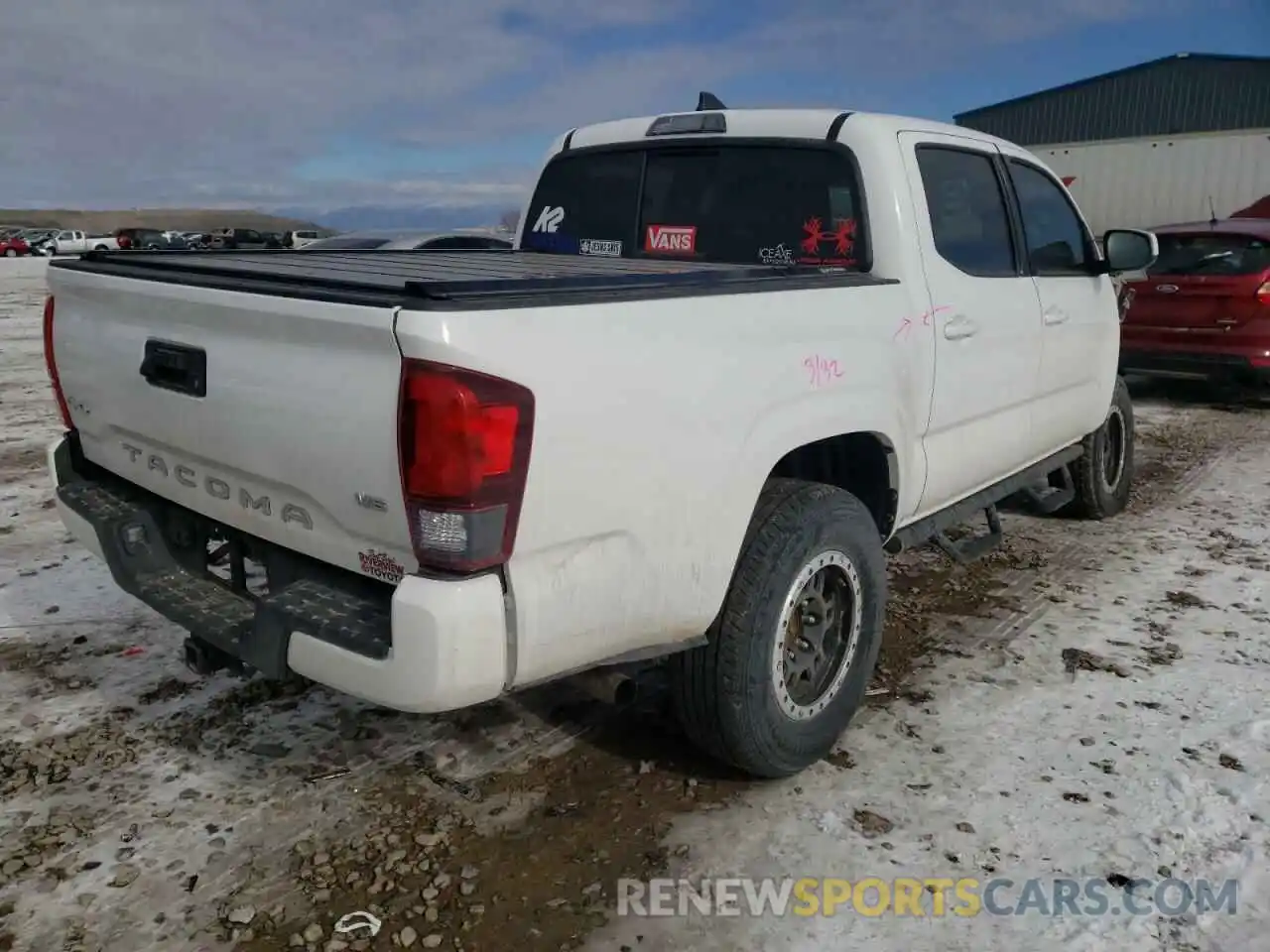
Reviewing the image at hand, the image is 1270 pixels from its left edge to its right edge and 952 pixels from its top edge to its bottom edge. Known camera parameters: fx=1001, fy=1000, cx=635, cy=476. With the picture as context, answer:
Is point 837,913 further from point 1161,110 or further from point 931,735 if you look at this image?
point 1161,110

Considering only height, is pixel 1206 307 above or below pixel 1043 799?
above

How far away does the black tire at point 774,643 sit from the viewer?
2.78 metres

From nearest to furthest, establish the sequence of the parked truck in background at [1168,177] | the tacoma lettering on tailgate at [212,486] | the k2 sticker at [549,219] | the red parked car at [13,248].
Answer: the tacoma lettering on tailgate at [212,486]
the k2 sticker at [549,219]
the parked truck in background at [1168,177]
the red parked car at [13,248]

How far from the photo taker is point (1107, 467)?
5.84 meters

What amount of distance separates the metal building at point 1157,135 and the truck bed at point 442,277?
20116 mm

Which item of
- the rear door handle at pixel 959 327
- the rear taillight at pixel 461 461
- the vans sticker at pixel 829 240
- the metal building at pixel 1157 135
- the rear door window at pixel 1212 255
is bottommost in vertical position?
the rear taillight at pixel 461 461

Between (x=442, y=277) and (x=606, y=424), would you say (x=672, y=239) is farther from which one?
(x=606, y=424)

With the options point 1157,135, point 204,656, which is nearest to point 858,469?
point 204,656

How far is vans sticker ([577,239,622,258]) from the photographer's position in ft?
13.8

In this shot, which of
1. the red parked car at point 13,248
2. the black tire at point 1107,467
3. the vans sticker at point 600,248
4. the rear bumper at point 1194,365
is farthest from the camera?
the red parked car at point 13,248

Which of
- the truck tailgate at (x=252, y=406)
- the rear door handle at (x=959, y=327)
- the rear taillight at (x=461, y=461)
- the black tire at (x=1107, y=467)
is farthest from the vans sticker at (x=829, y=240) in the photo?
the black tire at (x=1107, y=467)

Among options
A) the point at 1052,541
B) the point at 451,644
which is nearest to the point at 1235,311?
the point at 1052,541

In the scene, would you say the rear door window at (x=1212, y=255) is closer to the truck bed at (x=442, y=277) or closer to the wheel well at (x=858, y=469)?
the wheel well at (x=858, y=469)

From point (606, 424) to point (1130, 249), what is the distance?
3.55 metres
